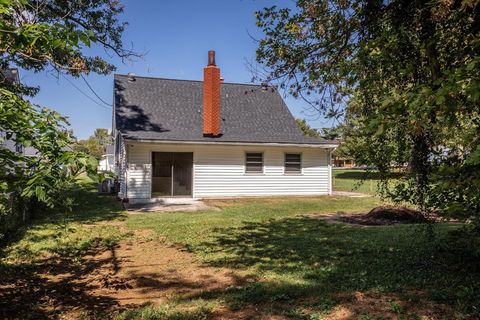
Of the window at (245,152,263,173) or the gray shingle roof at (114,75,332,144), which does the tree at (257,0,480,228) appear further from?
the window at (245,152,263,173)

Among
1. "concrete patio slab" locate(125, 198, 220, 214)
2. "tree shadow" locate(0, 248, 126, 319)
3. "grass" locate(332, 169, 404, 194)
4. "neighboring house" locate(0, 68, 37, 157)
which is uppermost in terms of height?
"neighboring house" locate(0, 68, 37, 157)

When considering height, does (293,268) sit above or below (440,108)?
below

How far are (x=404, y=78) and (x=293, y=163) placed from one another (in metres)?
15.6

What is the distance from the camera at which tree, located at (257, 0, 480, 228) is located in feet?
12.3

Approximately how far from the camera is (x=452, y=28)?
18.8 ft

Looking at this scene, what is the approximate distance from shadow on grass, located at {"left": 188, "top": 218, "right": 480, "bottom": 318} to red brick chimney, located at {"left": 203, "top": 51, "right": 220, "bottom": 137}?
9.42 m

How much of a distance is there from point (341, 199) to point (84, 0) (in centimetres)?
1465

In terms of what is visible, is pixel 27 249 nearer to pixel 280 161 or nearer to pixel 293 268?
pixel 293 268

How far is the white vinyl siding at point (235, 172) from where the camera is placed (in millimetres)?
18609

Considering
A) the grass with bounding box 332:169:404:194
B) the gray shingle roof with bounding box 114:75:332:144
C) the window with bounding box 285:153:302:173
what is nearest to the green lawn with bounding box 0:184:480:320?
the grass with bounding box 332:169:404:194

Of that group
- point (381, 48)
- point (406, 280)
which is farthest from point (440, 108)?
point (406, 280)

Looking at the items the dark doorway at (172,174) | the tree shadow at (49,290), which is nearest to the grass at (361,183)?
the tree shadow at (49,290)

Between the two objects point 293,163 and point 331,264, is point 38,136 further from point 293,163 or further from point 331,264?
point 293,163

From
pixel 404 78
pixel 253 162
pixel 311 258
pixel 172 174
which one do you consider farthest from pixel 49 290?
pixel 253 162
